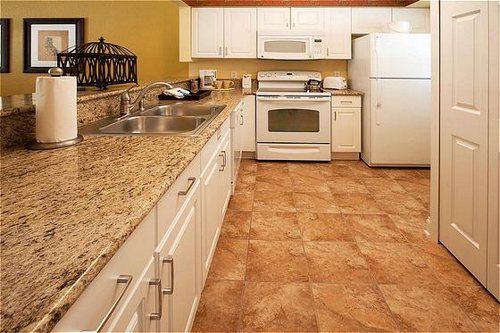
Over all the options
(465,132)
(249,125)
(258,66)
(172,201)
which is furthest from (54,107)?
(258,66)

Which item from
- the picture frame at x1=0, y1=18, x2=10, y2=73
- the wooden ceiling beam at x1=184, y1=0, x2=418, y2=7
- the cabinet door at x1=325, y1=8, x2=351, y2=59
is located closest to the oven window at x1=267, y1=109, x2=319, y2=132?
the cabinet door at x1=325, y1=8, x2=351, y2=59

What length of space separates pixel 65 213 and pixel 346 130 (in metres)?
4.78

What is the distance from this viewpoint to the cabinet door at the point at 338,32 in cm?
548

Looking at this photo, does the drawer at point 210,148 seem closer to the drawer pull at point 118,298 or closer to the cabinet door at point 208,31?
the drawer pull at point 118,298

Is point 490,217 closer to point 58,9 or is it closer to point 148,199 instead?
point 148,199

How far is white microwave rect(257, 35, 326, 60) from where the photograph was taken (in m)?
5.50

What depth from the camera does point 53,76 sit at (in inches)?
58.9

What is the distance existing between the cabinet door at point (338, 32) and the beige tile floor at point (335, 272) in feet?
7.48

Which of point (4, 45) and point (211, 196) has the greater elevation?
point (4, 45)

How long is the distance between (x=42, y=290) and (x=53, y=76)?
114 centimetres

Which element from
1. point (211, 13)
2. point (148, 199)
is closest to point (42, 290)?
point (148, 199)

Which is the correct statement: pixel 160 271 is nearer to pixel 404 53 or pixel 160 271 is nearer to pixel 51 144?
pixel 51 144

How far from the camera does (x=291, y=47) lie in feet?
18.2

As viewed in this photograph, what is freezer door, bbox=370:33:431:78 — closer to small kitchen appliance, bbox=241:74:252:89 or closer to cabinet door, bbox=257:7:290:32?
cabinet door, bbox=257:7:290:32
